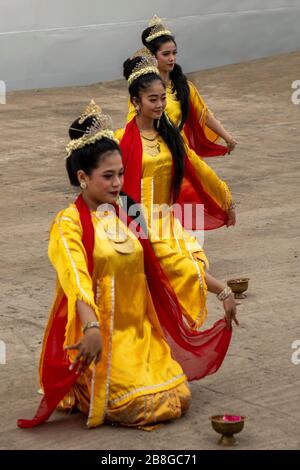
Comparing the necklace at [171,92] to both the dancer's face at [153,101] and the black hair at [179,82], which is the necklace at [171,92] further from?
the dancer's face at [153,101]

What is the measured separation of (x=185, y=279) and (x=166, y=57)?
8.72 ft

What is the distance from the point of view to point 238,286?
316 inches

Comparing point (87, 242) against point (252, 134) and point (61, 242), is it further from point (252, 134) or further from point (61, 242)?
point (252, 134)

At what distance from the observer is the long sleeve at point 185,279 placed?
6.48 metres

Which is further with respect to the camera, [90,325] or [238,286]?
[238,286]

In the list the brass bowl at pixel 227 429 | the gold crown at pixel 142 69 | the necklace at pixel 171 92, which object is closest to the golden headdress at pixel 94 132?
the gold crown at pixel 142 69

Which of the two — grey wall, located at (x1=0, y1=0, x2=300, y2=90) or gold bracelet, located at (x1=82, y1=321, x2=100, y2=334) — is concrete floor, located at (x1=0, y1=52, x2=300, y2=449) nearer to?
grey wall, located at (x1=0, y1=0, x2=300, y2=90)

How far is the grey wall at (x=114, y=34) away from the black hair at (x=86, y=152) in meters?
10.0

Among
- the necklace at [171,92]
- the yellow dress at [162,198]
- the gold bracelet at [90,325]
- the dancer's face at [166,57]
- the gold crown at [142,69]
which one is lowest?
the gold bracelet at [90,325]

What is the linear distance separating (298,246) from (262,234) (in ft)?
1.50
